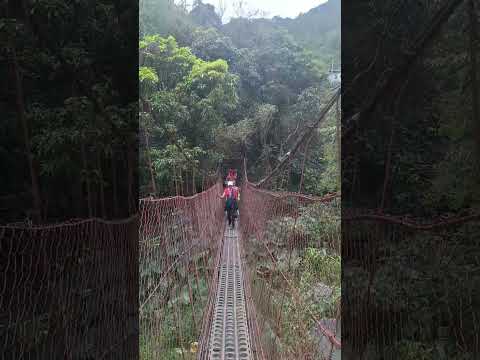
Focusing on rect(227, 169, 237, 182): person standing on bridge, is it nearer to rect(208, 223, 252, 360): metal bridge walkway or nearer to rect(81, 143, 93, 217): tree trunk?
rect(208, 223, 252, 360): metal bridge walkway

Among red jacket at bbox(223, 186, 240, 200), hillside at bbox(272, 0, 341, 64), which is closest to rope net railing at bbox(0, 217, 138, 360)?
hillside at bbox(272, 0, 341, 64)

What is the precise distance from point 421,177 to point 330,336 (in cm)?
52

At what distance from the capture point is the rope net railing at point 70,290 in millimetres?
814

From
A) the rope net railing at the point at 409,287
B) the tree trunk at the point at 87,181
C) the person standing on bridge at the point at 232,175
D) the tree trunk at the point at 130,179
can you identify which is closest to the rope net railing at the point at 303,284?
the rope net railing at the point at 409,287

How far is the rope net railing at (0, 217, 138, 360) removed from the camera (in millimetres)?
814

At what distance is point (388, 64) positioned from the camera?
1022 millimetres

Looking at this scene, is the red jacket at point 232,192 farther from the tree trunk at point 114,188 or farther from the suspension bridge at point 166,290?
the tree trunk at point 114,188

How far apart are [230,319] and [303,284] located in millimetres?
901

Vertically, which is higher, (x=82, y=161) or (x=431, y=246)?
(x=82, y=161)

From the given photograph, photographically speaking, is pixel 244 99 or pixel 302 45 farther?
pixel 244 99

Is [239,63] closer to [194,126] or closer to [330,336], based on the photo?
[194,126]

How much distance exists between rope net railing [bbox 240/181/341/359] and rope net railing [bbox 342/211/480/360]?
0.11m

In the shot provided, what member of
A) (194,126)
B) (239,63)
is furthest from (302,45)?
(194,126)

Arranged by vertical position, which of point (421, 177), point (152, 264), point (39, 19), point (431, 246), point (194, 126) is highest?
point (39, 19)
